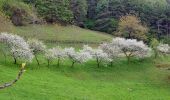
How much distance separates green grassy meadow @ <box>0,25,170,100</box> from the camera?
4872 centimetres

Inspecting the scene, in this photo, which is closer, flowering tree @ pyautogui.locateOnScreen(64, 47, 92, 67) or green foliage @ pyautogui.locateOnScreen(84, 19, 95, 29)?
flowering tree @ pyautogui.locateOnScreen(64, 47, 92, 67)

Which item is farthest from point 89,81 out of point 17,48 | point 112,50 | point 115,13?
point 115,13

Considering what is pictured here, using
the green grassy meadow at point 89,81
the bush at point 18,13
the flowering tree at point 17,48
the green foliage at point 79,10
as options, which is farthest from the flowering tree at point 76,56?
the green foliage at point 79,10

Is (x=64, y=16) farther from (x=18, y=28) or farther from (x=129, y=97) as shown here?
(x=129, y=97)

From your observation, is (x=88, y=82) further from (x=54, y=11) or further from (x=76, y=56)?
(x=54, y=11)

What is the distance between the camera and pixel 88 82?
60.3m

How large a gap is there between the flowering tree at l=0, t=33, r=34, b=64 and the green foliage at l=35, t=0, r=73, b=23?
42340mm

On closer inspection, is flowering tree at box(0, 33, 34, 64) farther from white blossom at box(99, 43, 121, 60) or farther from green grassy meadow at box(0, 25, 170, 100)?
white blossom at box(99, 43, 121, 60)

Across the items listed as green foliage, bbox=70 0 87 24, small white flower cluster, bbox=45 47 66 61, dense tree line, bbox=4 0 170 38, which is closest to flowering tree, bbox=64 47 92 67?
small white flower cluster, bbox=45 47 66 61

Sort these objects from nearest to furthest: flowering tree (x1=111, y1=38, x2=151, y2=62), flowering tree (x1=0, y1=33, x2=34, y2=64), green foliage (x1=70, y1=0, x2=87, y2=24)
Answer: flowering tree (x1=0, y1=33, x2=34, y2=64)
flowering tree (x1=111, y1=38, x2=151, y2=62)
green foliage (x1=70, y1=0, x2=87, y2=24)

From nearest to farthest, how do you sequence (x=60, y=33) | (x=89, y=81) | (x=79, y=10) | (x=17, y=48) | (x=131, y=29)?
1. (x=89, y=81)
2. (x=17, y=48)
3. (x=60, y=33)
4. (x=131, y=29)
5. (x=79, y=10)

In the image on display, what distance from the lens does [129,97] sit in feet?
175

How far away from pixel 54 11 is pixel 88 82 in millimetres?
53566

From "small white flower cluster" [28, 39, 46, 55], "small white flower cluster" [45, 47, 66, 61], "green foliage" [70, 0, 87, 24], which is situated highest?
"green foliage" [70, 0, 87, 24]
